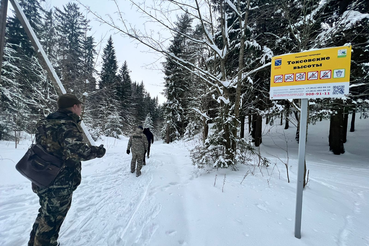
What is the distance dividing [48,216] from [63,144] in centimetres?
92

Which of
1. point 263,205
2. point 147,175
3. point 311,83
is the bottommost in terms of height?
point 147,175

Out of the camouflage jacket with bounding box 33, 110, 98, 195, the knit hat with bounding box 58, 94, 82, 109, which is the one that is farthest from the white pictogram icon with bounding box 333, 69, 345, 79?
the knit hat with bounding box 58, 94, 82, 109

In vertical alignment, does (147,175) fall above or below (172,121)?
below

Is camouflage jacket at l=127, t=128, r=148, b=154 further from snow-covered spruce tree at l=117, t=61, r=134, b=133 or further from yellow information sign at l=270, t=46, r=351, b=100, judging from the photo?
snow-covered spruce tree at l=117, t=61, r=134, b=133

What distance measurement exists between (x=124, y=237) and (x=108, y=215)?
0.80m

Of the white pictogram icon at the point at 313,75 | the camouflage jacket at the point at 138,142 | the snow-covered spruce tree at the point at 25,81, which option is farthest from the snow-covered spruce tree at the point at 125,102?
the white pictogram icon at the point at 313,75

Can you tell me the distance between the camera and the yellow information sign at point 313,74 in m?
1.92

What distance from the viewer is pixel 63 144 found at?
189 centimetres

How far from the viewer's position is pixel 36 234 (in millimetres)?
1902

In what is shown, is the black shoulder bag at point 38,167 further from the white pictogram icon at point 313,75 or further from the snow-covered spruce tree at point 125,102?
the snow-covered spruce tree at point 125,102

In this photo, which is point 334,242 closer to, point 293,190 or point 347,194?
point 293,190

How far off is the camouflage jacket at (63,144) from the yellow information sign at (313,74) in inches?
111

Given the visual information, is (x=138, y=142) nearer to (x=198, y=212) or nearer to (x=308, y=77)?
(x=198, y=212)

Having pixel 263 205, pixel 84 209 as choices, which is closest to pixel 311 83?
pixel 263 205
